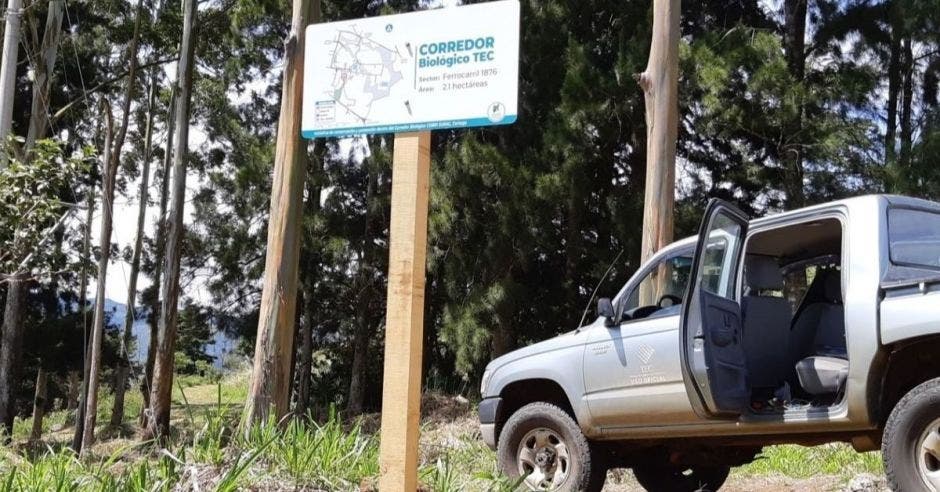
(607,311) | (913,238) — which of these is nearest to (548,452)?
(607,311)

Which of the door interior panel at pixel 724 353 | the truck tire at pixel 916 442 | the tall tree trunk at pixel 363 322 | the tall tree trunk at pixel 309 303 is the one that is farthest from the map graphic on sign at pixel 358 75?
the tall tree trunk at pixel 309 303

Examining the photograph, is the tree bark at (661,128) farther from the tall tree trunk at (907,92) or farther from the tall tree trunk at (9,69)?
the tall tree trunk at (9,69)

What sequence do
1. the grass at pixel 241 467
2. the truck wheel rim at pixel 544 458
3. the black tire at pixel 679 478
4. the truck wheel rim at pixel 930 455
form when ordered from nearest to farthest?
1. the grass at pixel 241 467
2. the truck wheel rim at pixel 930 455
3. the truck wheel rim at pixel 544 458
4. the black tire at pixel 679 478

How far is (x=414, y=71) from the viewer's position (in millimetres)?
4297

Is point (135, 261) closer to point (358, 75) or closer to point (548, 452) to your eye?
point (548, 452)

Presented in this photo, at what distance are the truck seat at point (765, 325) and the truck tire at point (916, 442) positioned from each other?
1.37m

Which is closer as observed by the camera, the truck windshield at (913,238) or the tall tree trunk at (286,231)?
the truck windshield at (913,238)

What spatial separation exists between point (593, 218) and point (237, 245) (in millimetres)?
9007

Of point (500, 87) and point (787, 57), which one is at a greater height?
point (787, 57)

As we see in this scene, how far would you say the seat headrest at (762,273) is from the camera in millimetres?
6797

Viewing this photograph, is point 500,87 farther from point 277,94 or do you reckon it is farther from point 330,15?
point 277,94

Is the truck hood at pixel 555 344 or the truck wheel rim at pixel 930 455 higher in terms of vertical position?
the truck hood at pixel 555 344

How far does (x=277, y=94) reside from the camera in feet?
76.7

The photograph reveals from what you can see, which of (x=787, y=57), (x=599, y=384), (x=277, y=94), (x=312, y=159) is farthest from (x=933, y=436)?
(x=277, y=94)
